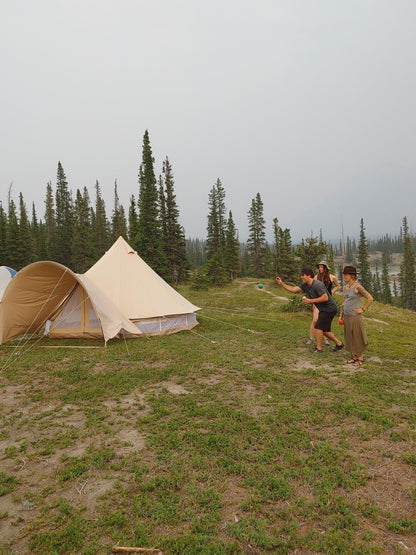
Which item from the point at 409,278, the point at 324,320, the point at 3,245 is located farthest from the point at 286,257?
the point at 3,245

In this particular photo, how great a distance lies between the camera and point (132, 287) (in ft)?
36.4

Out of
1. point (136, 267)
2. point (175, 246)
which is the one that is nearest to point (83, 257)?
point (175, 246)

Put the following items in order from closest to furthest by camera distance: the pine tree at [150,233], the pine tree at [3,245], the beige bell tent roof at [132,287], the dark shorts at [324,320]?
the dark shorts at [324,320] → the beige bell tent roof at [132,287] → the pine tree at [150,233] → the pine tree at [3,245]

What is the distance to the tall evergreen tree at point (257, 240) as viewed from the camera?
5078 centimetres

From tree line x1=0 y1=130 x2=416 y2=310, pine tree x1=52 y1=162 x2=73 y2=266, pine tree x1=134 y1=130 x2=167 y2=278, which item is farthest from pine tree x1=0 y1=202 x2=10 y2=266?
pine tree x1=134 y1=130 x2=167 y2=278

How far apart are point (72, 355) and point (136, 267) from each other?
4.22m

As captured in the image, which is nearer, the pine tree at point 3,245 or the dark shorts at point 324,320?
the dark shorts at point 324,320

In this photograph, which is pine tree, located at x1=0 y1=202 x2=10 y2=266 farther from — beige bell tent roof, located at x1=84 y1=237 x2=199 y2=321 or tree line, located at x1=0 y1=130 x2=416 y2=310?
beige bell tent roof, located at x1=84 y1=237 x2=199 y2=321

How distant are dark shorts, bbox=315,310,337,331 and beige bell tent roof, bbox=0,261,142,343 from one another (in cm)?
545

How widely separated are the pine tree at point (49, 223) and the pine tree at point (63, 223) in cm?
87

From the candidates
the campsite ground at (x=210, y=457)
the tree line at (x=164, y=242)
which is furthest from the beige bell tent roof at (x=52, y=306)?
the tree line at (x=164, y=242)

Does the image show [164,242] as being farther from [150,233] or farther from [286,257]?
[286,257]

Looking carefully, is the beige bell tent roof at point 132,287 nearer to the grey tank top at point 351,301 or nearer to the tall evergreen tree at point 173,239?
the grey tank top at point 351,301

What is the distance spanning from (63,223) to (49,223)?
9.65 meters
